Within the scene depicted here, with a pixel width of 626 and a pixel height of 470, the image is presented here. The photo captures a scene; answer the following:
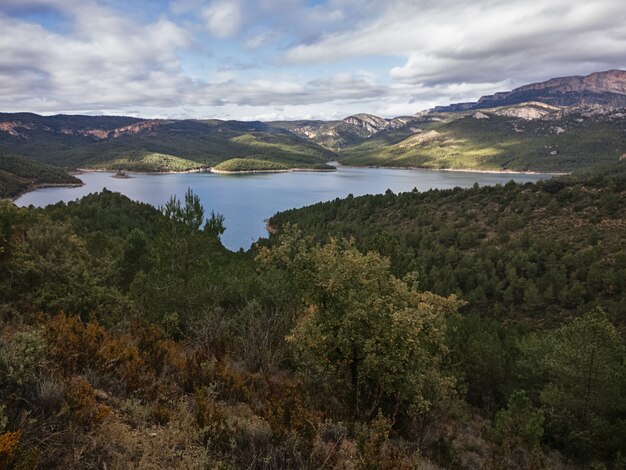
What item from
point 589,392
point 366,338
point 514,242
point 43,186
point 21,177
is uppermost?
point 21,177

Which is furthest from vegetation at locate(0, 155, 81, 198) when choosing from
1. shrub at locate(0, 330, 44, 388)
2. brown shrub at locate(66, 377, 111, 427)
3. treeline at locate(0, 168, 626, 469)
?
brown shrub at locate(66, 377, 111, 427)

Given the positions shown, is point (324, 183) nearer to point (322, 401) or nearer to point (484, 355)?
point (484, 355)

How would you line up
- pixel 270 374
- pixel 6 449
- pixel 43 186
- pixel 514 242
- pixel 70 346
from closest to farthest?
pixel 6 449, pixel 70 346, pixel 270 374, pixel 514 242, pixel 43 186

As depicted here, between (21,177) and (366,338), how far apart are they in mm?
173854

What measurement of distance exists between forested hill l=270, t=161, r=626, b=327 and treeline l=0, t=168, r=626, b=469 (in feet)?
28.5

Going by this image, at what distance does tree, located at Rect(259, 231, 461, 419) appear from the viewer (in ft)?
28.9

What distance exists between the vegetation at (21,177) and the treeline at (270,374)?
409ft

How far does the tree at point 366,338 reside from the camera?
8.80 metres

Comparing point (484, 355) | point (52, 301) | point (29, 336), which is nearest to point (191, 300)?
point (52, 301)

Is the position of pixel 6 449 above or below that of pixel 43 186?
below

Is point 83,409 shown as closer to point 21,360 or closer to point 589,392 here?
point 21,360

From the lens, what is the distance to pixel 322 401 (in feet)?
28.7

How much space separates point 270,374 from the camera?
10.9m

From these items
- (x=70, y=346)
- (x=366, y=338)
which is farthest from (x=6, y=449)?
(x=366, y=338)
